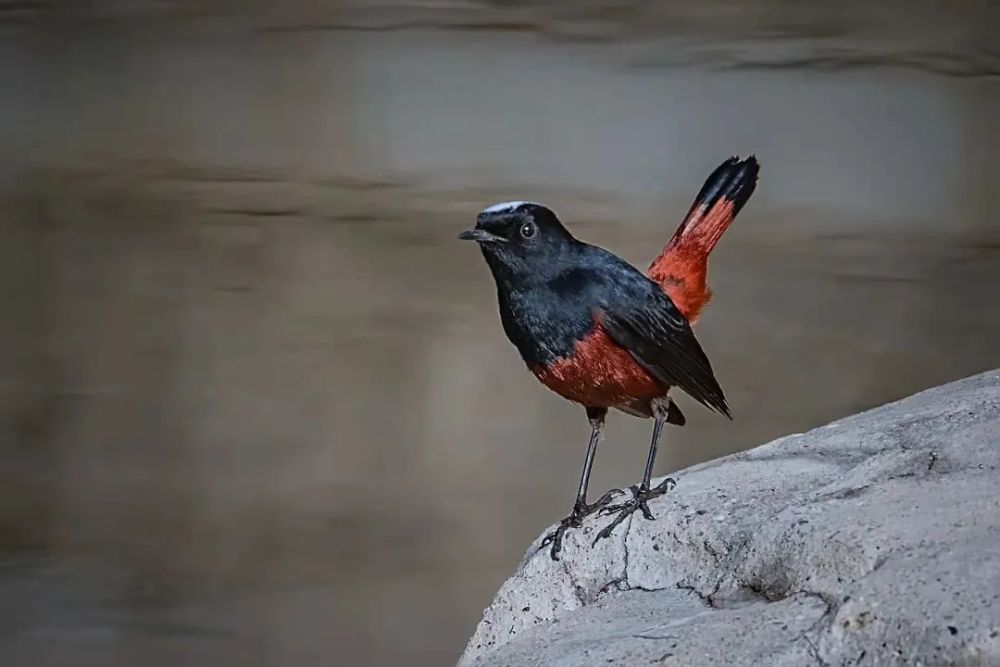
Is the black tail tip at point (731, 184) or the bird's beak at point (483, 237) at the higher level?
the black tail tip at point (731, 184)

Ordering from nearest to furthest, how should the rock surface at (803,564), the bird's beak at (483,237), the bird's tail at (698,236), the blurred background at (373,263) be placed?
the rock surface at (803,564) < the bird's beak at (483,237) < the bird's tail at (698,236) < the blurred background at (373,263)

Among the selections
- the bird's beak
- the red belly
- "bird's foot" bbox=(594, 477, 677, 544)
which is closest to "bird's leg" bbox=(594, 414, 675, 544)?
"bird's foot" bbox=(594, 477, 677, 544)

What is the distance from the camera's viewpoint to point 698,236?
203 cm

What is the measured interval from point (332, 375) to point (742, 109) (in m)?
1.14

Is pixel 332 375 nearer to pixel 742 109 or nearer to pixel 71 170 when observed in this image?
pixel 71 170

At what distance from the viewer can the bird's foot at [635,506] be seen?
181 centimetres

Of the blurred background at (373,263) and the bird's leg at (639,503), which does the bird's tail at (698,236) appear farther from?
the blurred background at (373,263)

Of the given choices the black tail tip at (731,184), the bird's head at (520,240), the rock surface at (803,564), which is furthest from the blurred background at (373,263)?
the bird's head at (520,240)

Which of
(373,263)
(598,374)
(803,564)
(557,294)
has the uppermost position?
(373,263)

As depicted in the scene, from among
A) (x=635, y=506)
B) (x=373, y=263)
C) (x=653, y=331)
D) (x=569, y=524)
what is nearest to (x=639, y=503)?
(x=635, y=506)

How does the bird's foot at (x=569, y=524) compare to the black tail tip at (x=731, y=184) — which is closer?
the bird's foot at (x=569, y=524)

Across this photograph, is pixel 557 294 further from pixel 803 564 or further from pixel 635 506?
pixel 803 564

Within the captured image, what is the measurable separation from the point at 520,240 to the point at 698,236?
352 millimetres

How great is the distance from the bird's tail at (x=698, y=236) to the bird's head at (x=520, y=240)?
0.86 ft
